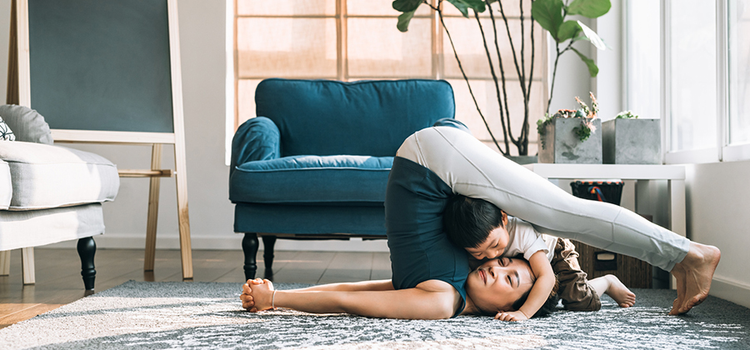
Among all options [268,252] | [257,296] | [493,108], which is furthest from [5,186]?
[493,108]

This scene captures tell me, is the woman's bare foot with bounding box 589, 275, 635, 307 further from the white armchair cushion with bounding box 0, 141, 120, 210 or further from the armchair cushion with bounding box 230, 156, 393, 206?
the white armchair cushion with bounding box 0, 141, 120, 210

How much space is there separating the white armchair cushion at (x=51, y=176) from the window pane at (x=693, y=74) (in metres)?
2.19

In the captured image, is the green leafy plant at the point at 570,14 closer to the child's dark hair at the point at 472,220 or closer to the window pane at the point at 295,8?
the child's dark hair at the point at 472,220

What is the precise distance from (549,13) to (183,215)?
1803mm

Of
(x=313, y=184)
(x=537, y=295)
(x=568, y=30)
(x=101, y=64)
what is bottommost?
(x=537, y=295)

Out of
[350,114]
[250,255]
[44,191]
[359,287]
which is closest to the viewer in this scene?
[359,287]

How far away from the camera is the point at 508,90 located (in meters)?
3.41

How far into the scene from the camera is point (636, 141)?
206 centimetres

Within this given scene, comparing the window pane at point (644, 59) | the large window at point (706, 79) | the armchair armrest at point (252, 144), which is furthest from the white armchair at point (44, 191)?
the window pane at point (644, 59)

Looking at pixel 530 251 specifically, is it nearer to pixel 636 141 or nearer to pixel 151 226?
pixel 636 141

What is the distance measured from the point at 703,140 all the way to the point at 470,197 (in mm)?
1331

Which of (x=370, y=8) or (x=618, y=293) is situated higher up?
(x=370, y=8)

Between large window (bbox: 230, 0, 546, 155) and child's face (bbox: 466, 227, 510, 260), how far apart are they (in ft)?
7.54

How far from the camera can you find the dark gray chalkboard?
6.95 ft
